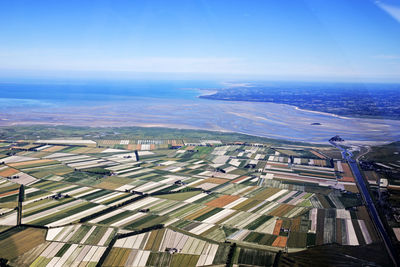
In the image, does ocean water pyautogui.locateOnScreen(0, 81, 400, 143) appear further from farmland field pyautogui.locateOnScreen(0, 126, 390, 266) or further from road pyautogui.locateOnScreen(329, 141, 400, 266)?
farmland field pyautogui.locateOnScreen(0, 126, 390, 266)

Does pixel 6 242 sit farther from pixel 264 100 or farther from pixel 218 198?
pixel 264 100

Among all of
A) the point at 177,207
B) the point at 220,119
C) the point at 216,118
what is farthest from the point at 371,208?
the point at 216,118

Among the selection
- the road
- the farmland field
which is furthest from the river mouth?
the farmland field

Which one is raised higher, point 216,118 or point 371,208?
point 216,118

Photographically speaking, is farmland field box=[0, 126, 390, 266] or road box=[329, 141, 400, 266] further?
farmland field box=[0, 126, 390, 266]

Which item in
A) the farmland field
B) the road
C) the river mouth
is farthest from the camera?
the river mouth

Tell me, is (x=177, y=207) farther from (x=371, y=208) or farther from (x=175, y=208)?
(x=371, y=208)

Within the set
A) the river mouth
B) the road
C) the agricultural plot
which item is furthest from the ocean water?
the agricultural plot

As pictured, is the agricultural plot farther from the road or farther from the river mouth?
the river mouth

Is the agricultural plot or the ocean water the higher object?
the ocean water

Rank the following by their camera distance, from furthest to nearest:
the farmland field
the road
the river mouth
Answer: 1. the river mouth
2. the farmland field
3. the road

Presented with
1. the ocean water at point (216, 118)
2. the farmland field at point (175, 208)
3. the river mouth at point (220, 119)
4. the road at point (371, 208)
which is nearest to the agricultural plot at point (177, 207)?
the farmland field at point (175, 208)

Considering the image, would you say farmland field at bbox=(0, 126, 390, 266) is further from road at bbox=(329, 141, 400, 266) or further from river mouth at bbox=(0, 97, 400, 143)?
river mouth at bbox=(0, 97, 400, 143)

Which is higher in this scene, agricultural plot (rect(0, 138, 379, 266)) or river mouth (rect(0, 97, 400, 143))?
river mouth (rect(0, 97, 400, 143))
